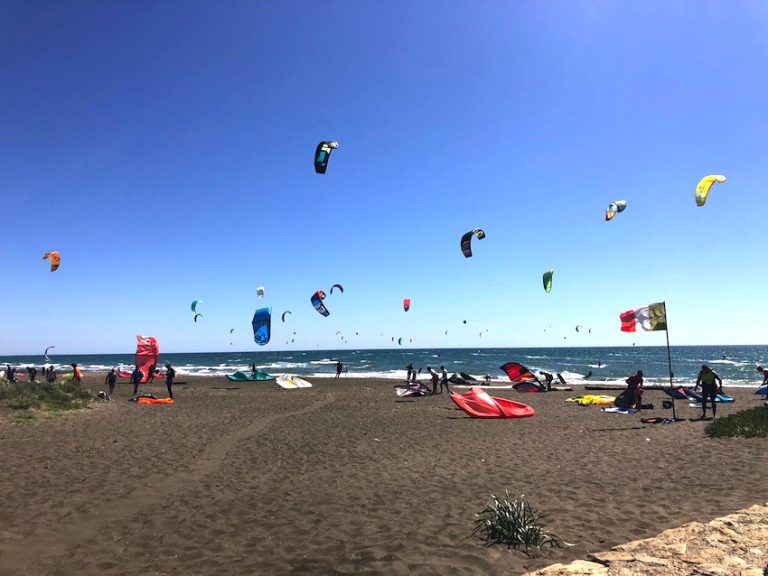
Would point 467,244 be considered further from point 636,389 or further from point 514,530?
point 514,530

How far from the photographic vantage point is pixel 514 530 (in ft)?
17.6

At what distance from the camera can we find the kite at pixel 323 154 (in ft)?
58.0

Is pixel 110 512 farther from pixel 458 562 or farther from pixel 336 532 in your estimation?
pixel 458 562

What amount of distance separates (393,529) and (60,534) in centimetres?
436

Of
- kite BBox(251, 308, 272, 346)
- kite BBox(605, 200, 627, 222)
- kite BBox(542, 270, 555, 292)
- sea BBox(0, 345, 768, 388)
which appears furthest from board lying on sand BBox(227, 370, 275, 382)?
kite BBox(605, 200, 627, 222)

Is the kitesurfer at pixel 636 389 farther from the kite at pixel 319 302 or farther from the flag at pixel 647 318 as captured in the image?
the kite at pixel 319 302

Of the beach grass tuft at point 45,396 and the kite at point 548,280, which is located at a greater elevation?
the kite at point 548,280

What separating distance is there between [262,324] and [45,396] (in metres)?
8.63

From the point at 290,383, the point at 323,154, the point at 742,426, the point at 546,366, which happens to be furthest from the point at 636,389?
the point at 546,366

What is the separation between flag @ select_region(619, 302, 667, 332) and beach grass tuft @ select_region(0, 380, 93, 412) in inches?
784

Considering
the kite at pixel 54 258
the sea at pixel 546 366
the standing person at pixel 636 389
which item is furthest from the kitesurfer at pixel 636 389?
the kite at pixel 54 258

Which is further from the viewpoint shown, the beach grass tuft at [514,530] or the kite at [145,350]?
the kite at [145,350]

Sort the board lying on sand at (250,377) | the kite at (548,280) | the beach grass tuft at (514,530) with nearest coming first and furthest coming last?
the beach grass tuft at (514,530) → the kite at (548,280) → the board lying on sand at (250,377)

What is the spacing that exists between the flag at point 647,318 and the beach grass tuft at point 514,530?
1054cm
